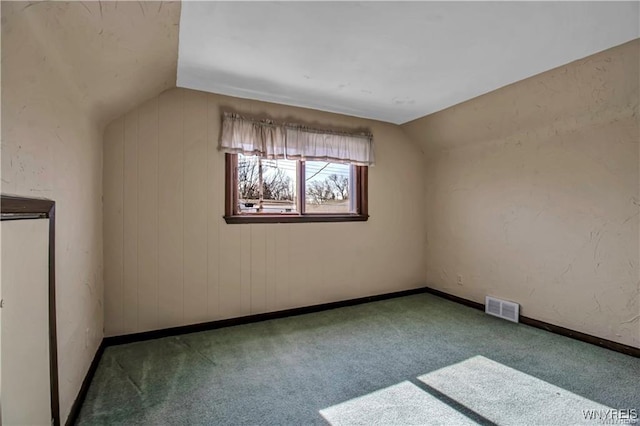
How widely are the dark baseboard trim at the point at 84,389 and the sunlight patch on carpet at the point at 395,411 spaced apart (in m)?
1.38

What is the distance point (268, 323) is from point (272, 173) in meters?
1.60

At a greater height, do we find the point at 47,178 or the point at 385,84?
the point at 385,84

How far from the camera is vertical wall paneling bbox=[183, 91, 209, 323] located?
9.65 ft

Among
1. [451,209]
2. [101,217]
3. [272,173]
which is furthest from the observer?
[451,209]

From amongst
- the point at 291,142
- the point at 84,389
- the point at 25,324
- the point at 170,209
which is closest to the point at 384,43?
the point at 291,142

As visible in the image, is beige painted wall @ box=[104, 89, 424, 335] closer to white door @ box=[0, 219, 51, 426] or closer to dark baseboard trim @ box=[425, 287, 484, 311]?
dark baseboard trim @ box=[425, 287, 484, 311]

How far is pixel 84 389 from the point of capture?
6.43 ft

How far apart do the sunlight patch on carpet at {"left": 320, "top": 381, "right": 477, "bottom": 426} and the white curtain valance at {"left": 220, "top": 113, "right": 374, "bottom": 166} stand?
91.8 inches

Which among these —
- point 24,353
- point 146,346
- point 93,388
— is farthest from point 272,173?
point 24,353

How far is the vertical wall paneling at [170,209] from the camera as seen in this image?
2.84m

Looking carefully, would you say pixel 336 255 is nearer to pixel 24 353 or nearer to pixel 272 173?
pixel 272 173

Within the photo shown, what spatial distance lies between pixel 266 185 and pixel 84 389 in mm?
2207

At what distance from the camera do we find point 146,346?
2639mm

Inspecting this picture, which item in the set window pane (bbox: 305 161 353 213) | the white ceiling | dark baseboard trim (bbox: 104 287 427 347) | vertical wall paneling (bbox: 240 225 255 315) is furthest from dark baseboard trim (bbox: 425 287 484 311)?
vertical wall paneling (bbox: 240 225 255 315)
